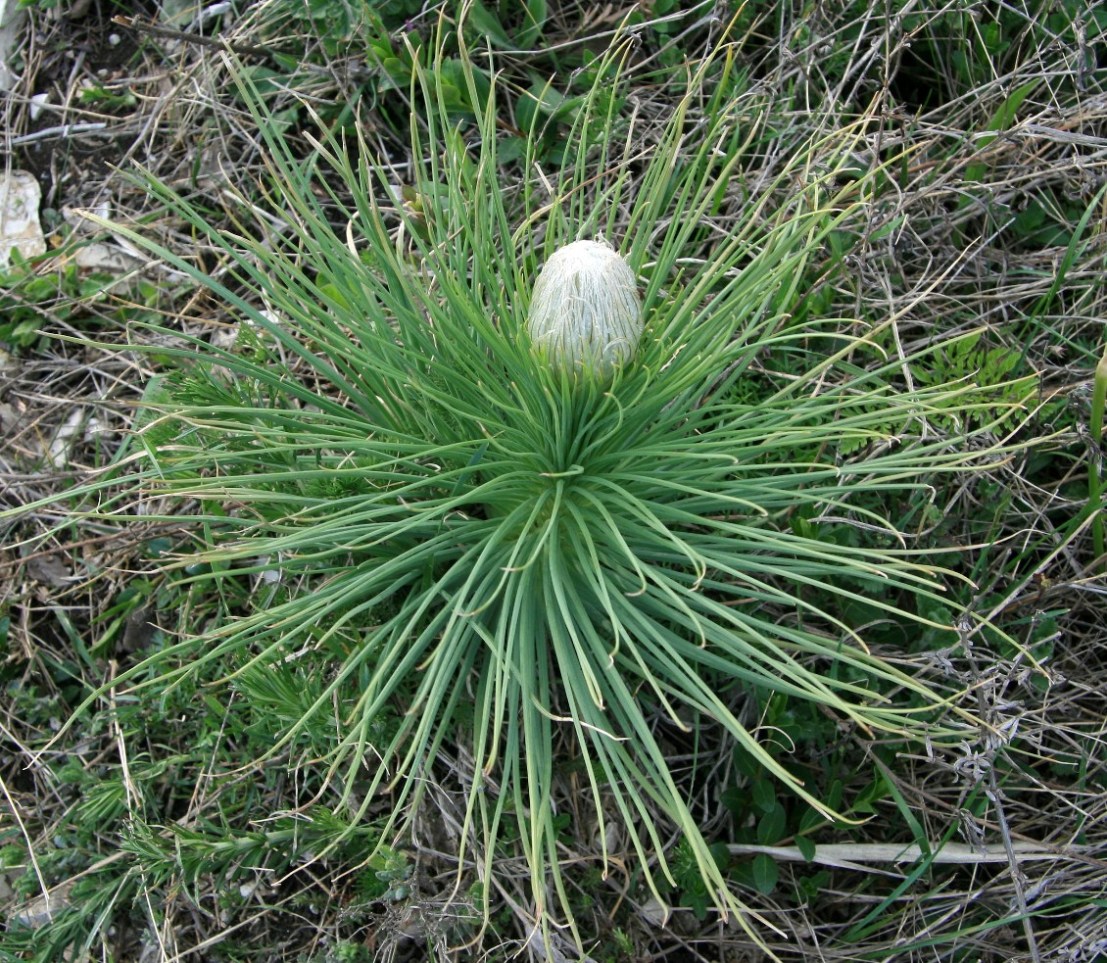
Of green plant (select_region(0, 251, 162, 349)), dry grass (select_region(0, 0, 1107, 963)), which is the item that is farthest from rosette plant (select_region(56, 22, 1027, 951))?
green plant (select_region(0, 251, 162, 349))

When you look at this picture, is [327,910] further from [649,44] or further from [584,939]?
[649,44]

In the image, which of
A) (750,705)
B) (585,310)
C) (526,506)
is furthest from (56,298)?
(750,705)

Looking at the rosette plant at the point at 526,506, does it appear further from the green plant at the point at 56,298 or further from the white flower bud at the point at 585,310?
the green plant at the point at 56,298

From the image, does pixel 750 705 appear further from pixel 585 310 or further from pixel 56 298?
pixel 56 298

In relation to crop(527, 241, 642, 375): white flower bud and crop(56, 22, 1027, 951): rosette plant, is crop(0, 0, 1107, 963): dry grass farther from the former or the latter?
crop(527, 241, 642, 375): white flower bud

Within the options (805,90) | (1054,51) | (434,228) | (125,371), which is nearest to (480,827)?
(434,228)
